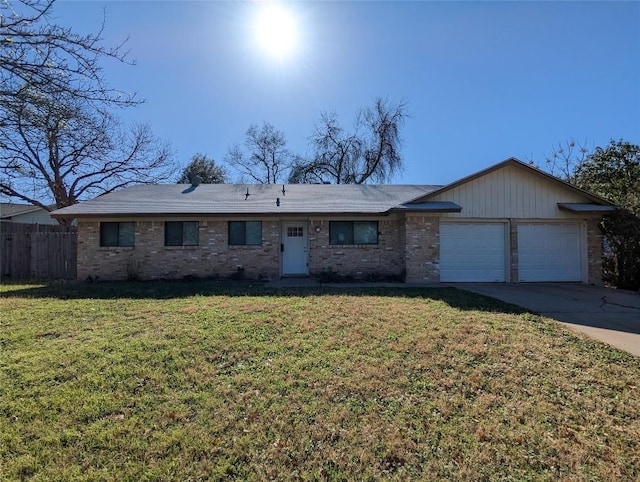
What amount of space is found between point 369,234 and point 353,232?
→ 0.60 meters

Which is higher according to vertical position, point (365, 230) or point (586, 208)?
point (586, 208)

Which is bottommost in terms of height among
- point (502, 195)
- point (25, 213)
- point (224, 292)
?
point (224, 292)

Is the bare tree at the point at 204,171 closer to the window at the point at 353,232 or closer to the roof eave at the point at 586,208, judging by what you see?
the window at the point at 353,232

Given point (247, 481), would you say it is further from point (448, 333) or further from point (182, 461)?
point (448, 333)

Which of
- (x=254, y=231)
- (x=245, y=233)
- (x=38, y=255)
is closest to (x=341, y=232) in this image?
(x=254, y=231)

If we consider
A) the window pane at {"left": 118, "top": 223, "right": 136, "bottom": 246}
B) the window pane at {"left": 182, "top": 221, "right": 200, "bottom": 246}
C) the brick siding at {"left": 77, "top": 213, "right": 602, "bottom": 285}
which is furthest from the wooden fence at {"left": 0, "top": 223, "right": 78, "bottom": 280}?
the window pane at {"left": 182, "top": 221, "right": 200, "bottom": 246}

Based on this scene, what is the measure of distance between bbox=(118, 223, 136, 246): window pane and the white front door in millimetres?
5431

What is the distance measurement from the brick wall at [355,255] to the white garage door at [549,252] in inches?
167

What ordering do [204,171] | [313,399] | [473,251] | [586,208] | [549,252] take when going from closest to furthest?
[313,399]
[586,208]
[473,251]
[549,252]
[204,171]

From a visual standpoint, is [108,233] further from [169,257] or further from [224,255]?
[224,255]

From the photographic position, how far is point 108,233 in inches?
503

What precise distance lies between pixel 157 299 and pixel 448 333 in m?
6.72

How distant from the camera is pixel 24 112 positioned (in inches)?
178

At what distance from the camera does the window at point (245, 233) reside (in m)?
12.9
